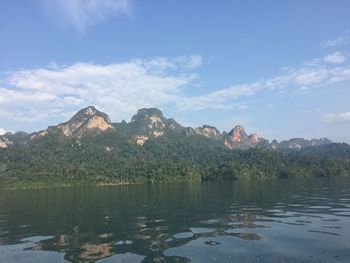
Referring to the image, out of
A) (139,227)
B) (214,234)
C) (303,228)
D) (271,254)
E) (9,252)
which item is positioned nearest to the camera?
(271,254)

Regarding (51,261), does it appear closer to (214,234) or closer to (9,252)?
(9,252)

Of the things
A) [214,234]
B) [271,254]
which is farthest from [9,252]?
[271,254]

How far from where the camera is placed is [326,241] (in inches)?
1533

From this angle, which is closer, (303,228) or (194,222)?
(303,228)

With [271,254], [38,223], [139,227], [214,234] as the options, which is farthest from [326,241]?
[38,223]

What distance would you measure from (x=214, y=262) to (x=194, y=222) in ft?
79.2

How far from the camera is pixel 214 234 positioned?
44.7 m

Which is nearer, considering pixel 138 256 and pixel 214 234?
pixel 138 256

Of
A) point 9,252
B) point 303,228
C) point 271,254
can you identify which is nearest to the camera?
point 271,254

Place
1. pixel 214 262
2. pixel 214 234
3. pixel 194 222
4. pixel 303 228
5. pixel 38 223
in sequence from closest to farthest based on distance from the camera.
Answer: pixel 214 262
pixel 214 234
pixel 303 228
pixel 194 222
pixel 38 223

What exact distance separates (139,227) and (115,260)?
18.7 meters

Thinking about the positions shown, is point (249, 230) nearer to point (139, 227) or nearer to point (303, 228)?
point (303, 228)

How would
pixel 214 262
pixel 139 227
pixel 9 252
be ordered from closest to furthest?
pixel 214 262 < pixel 9 252 < pixel 139 227

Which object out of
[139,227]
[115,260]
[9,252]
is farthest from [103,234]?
[115,260]
